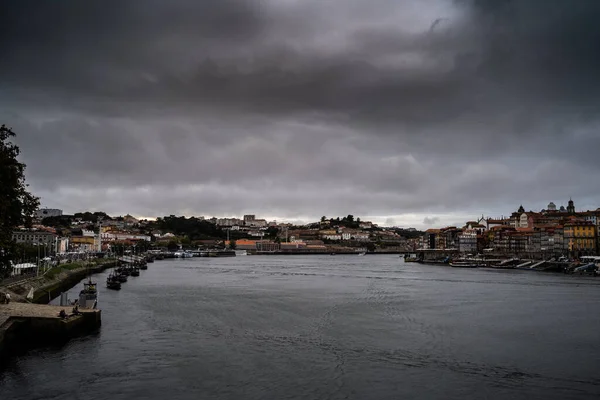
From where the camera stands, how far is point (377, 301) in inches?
1379

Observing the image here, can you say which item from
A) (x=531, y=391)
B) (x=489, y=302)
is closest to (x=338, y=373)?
(x=531, y=391)

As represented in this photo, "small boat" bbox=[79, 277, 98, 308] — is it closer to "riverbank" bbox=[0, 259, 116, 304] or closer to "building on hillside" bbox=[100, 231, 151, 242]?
"riverbank" bbox=[0, 259, 116, 304]

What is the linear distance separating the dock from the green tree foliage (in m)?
1.74

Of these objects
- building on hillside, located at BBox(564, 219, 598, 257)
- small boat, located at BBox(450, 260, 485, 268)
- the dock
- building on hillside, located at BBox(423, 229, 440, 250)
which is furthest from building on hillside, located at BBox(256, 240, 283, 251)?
the dock

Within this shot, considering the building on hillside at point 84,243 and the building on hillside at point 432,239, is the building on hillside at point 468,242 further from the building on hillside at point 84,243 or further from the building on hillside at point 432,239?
the building on hillside at point 84,243

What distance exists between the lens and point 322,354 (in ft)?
62.5

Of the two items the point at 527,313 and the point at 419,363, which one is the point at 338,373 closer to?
the point at 419,363

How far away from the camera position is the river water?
15.1 m

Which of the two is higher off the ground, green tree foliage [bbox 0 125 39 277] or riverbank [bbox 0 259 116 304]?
green tree foliage [bbox 0 125 39 277]

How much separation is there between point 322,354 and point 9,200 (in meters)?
13.0

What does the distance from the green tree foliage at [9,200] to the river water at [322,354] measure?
385cm

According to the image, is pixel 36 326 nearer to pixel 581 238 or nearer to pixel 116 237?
pixel 581 238

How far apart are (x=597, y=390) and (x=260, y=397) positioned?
9085 mm

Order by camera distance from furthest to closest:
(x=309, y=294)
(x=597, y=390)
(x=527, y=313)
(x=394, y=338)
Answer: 1. (x=309, y=294)
2. (x=527, y=313)
3. (x=394, y=338)
4. (x=597, y=390)
